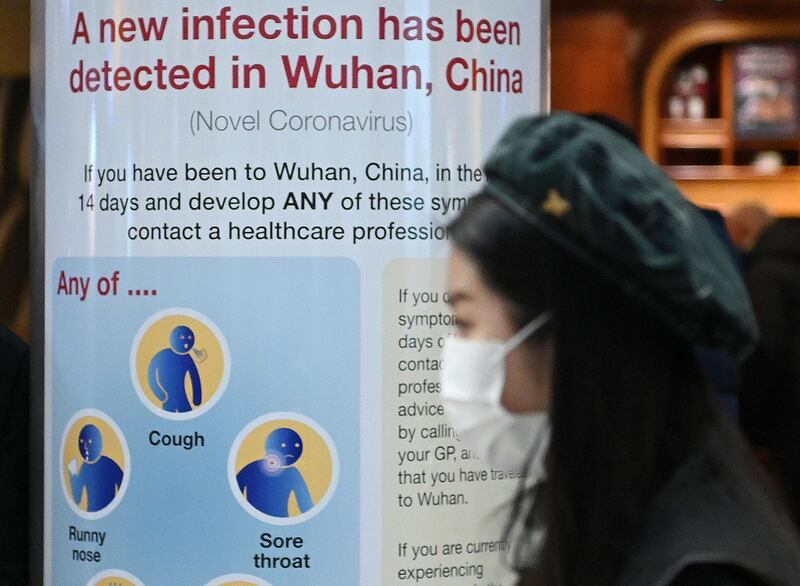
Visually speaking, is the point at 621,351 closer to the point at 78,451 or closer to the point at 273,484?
the point at 273,484

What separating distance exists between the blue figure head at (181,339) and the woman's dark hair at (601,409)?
1070 millimetres

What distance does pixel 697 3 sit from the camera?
807cm

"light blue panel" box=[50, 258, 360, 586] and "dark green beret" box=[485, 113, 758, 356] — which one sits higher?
"dark green beret" box=[485, 113, 758, 356]

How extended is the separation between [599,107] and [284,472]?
5.82 metres

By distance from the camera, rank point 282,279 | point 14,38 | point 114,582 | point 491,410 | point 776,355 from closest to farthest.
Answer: point 491,410
point 282,279
point 114,582
point 776,355
point 14,38

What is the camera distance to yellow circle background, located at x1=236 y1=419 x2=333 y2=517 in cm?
221

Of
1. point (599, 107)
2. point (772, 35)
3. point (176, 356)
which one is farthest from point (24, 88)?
point (772, 35)

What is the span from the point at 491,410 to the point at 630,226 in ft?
1.21

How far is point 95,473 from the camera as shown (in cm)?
231

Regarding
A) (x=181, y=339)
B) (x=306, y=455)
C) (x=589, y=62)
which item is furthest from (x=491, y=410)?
(x=589, y=62)

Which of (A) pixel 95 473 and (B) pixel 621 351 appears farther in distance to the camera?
(A) pixel 95 473

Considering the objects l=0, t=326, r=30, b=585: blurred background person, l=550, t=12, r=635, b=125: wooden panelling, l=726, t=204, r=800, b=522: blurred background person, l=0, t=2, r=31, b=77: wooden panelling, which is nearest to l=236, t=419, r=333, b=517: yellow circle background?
l=0, t=326, r=30, b=585: blurred background person

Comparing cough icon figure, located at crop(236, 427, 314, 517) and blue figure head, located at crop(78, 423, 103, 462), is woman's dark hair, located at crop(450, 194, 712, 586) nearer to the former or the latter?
cough icon figure, located at crop(236, 427, 314, 517)

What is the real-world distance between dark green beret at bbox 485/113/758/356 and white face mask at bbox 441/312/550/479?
113 millimetres
